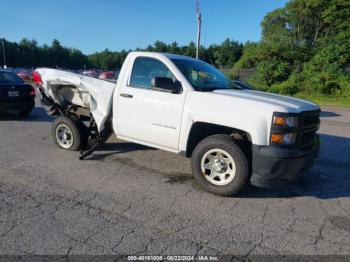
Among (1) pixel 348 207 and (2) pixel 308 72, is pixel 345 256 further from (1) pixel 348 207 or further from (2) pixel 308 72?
(2) pixel 308 72

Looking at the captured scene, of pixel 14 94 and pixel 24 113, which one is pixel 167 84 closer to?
pixel 14 94

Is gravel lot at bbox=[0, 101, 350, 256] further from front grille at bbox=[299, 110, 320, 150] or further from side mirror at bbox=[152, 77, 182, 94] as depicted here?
side mirror at bbox=[152, 77, 182, 94]

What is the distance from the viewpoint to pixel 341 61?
77.4 feet

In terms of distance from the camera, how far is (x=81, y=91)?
6.22 metres

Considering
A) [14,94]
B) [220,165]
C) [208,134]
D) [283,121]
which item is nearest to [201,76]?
[208,134]

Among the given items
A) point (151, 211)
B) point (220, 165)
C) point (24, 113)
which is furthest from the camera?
point (24, 113)

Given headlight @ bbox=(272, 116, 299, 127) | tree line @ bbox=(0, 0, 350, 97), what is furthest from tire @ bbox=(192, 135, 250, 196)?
tree line @ bbox=(0, 0, 350, 97)

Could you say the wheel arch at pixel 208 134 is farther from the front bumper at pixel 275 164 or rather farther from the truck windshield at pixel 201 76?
the truck windshield at pixel 201 76

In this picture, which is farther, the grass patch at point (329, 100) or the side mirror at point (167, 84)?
the grass patch at point (329, 100)

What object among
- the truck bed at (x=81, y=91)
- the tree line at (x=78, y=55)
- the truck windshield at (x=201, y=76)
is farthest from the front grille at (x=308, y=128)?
the tree line at (x=78, y=55)

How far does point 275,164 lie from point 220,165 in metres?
0.78

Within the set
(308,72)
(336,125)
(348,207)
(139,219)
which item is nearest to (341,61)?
(308,72)

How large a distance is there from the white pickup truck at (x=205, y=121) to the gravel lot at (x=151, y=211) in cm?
44

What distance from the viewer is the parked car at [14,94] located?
31.2 ft
